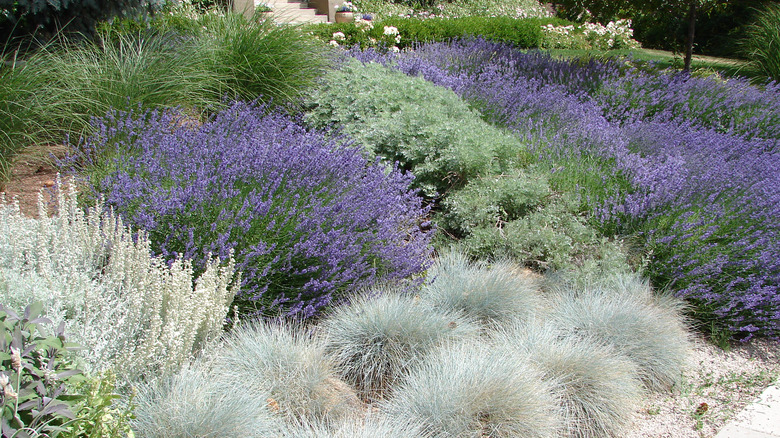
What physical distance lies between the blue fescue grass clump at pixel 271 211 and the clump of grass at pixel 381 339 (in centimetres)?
20

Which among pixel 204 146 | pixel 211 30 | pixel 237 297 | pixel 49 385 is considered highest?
pixel 211 30

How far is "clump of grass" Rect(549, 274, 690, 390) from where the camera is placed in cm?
323

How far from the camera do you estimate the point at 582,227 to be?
4.23 meters

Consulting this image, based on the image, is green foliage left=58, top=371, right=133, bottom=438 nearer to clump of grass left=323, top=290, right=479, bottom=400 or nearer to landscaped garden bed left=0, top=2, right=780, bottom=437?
landscaped garden bed left=0, top=2, right=780, bottom=437

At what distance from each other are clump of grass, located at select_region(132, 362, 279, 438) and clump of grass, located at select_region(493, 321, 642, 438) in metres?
1.33

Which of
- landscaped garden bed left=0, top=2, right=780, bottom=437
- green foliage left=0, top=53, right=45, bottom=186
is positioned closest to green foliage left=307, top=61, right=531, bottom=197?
landscaped garden bed left=0, top=2, right=780, bottom=437

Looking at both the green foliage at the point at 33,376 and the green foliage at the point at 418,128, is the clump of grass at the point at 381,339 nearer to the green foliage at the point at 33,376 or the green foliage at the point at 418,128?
the green foliage at the point at 33,376

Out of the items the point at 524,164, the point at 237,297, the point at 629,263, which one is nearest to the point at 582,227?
the point at 629,263

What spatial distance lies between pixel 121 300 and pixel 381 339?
1230 mm

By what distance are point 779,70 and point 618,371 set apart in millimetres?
8201

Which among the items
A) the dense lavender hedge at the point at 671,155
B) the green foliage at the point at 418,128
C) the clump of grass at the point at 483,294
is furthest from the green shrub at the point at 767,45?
the clump of grass at the point at 483,294

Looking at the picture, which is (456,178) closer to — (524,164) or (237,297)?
(524,164)

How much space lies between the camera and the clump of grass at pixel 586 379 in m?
2.79

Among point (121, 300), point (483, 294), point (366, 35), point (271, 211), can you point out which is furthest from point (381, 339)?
point (366, 35)
